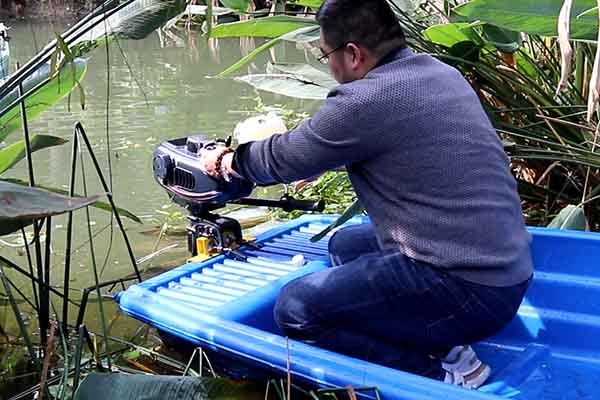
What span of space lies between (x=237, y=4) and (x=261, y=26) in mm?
112

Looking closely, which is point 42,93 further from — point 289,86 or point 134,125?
point 134,125

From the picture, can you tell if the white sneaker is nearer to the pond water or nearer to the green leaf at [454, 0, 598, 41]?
the green leaf at [454, 0, 598, 41]

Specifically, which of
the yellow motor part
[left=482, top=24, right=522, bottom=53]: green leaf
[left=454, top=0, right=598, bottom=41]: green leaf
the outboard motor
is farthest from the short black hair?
[left=482, top=24, right=522, bottom=53]: green leaf

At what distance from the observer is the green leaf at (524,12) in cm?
204

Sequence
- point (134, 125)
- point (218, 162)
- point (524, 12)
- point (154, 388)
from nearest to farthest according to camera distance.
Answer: point (154, 388)
point (524, 12)
point (218, 162)
point (134, 125)

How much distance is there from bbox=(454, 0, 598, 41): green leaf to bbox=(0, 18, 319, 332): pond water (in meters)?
0.87

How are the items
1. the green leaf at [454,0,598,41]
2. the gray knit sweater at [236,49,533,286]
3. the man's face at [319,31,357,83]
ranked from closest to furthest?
the gray knit sweater at [236,49,533,286]
the man's face at [319,31,357,83]
the green leaf at [454,0,598,41]

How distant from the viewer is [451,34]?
9.34ft

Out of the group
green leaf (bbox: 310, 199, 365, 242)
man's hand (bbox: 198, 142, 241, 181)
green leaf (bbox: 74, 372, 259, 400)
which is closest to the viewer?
green leaf (bbox: 74, 372, 259, 400)

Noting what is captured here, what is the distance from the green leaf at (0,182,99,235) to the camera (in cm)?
122

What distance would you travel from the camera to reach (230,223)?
8.36 ft

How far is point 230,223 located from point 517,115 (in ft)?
4.03

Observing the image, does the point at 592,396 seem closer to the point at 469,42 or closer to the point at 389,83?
the point at 389,83

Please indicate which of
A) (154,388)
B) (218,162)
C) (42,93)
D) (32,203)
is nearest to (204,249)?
(218,162)
